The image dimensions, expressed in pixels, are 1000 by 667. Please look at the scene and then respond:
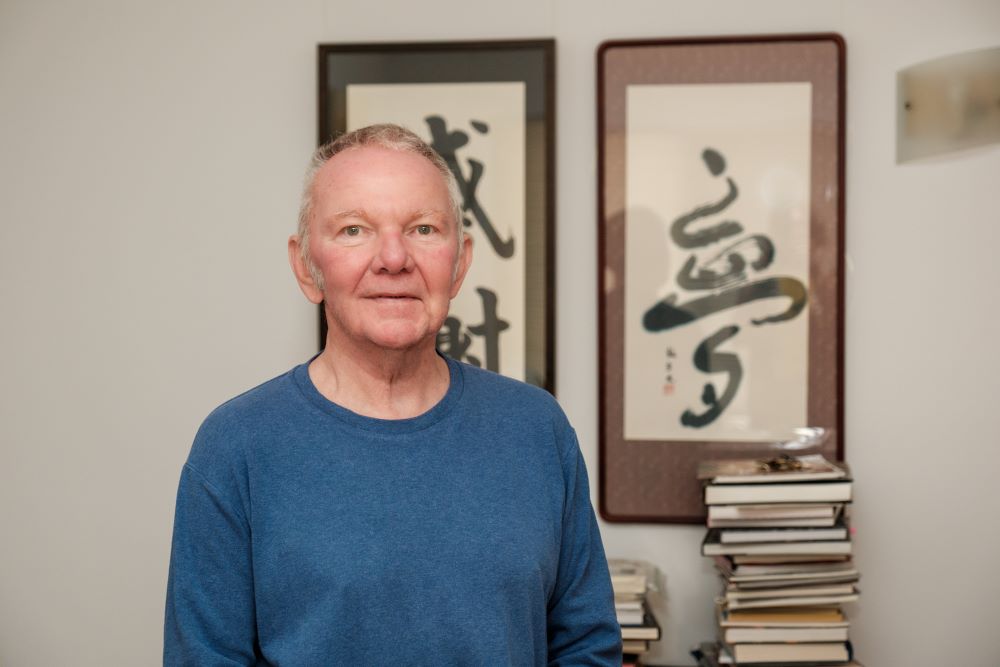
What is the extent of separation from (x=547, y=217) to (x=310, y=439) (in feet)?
4.09

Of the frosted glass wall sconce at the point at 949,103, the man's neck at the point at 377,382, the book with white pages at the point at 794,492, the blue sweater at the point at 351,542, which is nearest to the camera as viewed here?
the blue sweater at the point at 351,542

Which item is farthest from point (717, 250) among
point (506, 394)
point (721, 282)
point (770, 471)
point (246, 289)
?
point (246, 289)

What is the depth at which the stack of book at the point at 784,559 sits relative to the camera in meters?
2.00

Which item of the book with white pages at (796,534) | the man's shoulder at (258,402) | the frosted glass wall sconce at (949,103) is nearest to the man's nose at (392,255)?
the man's shoulder at (258,402)

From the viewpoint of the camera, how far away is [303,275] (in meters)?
1.27

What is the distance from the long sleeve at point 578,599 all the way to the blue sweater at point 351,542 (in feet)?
0.20

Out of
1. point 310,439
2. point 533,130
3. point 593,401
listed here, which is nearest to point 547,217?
point 533,130

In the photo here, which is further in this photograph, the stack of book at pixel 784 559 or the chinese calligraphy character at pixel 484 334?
the chinese calligraphy character at pixel 484 334

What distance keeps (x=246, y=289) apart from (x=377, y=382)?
1.29 m

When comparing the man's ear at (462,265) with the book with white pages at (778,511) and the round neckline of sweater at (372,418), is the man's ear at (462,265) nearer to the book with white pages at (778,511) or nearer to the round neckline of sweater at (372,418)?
the round neckline of sweater at (372,418)

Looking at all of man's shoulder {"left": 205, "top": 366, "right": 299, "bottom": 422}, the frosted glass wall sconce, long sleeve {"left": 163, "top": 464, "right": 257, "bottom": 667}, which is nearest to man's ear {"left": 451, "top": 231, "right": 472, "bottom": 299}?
man's shoulder {"left": 205, "top": 366, "right": 299, "bottom": 422}

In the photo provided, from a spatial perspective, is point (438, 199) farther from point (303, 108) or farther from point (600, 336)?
point (303, 108)

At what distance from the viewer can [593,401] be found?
7.66 feet

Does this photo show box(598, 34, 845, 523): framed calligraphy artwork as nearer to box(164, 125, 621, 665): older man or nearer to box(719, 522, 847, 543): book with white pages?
box(719, 522, 847, 543): book with white pages
